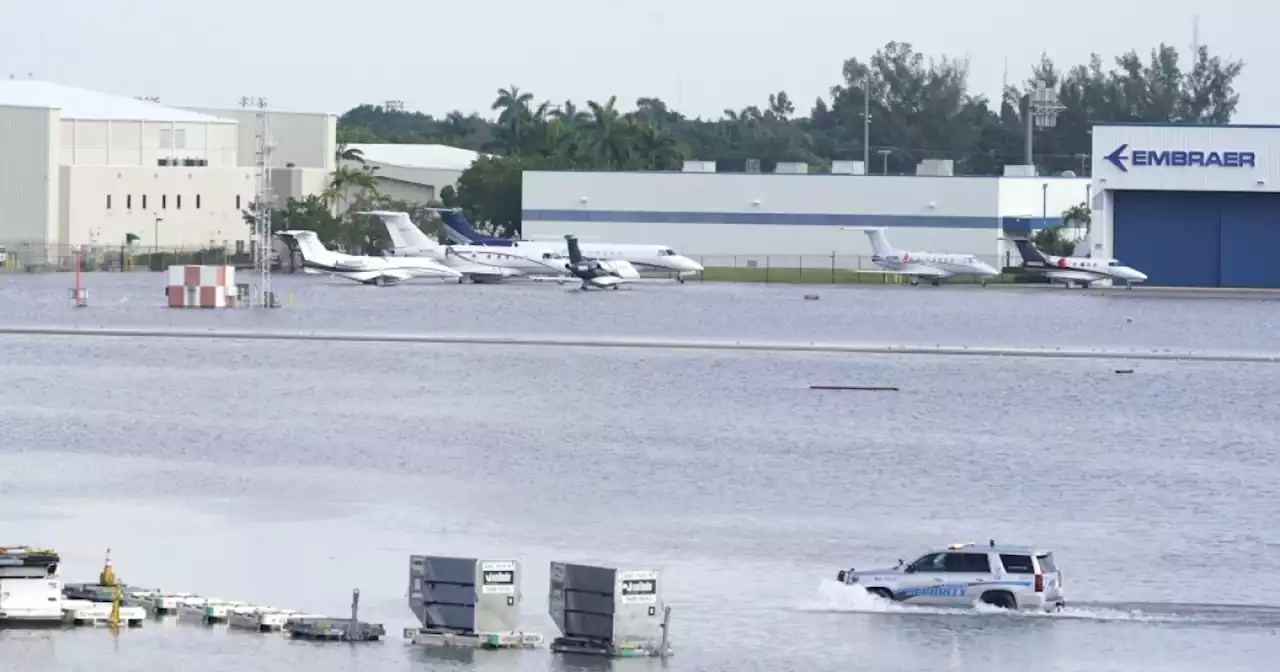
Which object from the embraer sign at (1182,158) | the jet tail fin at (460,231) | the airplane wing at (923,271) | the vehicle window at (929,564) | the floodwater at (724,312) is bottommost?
the vehicle window at (929,564)

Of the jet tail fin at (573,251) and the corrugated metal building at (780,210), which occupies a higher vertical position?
the corrugated metal building at (780,210)

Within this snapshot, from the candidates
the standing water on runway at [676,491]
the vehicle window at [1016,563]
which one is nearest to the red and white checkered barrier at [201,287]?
the standing water on runway at [676,491]

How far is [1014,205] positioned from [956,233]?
5.08 metres

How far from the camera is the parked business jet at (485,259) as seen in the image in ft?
524

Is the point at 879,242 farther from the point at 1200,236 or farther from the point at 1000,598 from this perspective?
the point at 1000,598

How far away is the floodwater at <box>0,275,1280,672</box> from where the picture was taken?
3522 cm

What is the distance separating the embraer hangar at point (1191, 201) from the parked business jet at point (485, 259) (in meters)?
37.2

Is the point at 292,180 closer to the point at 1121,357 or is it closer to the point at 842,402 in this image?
the point at 1121,357

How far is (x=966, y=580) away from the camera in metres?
37.6

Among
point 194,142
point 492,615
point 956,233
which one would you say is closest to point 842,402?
point 492,615

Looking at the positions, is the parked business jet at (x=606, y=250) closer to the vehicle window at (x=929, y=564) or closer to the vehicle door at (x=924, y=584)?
the vehicle window at (x=929, y=564)

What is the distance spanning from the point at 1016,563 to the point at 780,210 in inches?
5512

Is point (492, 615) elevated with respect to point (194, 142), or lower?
lower

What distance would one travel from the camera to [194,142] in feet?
611
